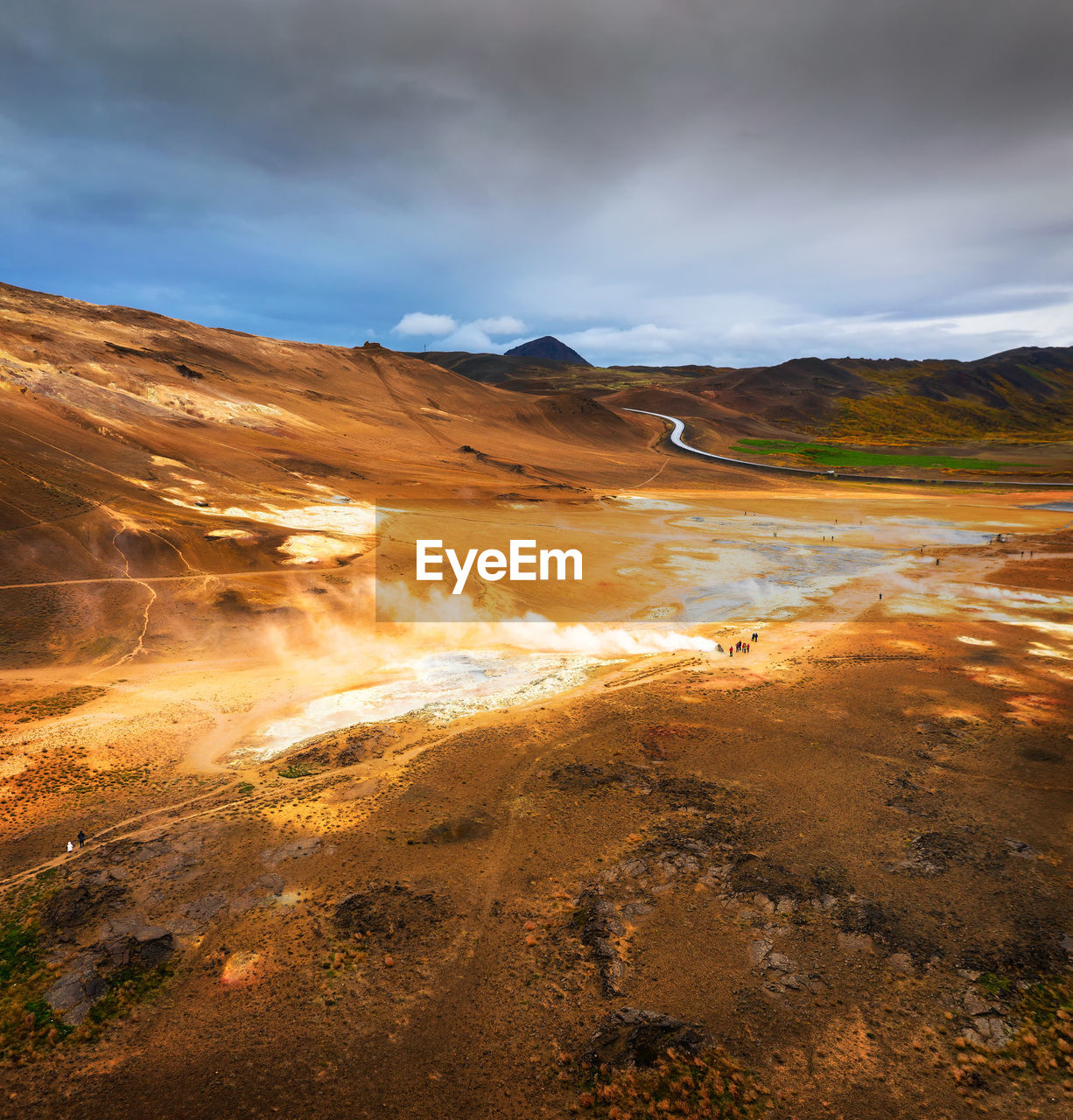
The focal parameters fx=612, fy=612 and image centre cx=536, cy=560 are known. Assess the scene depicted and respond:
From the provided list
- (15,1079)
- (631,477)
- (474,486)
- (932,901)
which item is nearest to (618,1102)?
(932,901)

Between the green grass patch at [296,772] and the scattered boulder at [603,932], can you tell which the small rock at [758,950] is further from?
the green grass patch at [296,772]

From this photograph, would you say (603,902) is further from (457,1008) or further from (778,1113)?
(778,1113)

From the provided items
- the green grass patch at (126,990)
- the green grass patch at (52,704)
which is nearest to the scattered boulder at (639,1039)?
the green grass patch at (126,990)

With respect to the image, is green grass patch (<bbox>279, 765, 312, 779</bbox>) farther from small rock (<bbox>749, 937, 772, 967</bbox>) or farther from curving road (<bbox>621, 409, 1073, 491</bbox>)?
curving road (<bbox>621, 409, 1073, 491</bbox>)

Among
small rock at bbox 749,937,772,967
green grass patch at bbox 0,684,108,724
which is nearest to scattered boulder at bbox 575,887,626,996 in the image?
small rock at bbox 749,937,772,967

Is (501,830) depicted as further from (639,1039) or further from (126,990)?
(126,990)

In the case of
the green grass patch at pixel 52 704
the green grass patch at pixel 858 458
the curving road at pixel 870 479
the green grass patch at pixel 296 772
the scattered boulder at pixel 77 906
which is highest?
the green grass patch at pixel 858 458
